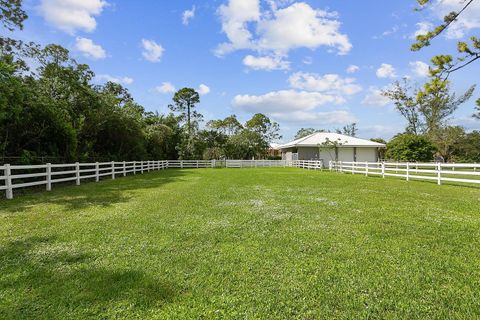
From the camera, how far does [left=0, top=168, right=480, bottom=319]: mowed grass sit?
2850mm

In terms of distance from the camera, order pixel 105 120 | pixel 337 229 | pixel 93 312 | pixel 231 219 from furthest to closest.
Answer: pixel 105 120 < pixel 231 219 < pixel 337 229 < pixel 93 312

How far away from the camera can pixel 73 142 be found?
1581 centimetres

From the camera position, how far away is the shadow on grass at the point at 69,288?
2842mm

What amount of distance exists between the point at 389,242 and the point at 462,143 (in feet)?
148

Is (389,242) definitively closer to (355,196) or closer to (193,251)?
(193,251)

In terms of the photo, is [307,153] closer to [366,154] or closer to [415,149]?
[366,154]

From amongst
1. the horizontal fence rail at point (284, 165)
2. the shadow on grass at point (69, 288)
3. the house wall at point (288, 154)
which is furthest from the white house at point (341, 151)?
the shadow on grass at point (69, 288)

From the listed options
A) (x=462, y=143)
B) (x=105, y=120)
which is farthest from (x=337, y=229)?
(x=462, y=143)

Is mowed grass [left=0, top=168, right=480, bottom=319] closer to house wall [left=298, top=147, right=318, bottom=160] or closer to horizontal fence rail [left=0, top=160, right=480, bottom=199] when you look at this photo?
horizontal fence rail [left=0, top=160, right=480, bottom=199]

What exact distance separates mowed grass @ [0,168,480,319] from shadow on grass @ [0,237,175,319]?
0.04 ft

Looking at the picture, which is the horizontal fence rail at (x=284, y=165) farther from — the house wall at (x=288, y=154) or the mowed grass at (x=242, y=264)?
the mowed grass at (x=242, y=264)

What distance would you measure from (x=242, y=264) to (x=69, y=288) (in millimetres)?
1850

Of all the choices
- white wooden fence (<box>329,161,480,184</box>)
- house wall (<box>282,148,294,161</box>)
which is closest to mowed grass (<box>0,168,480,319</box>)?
white wooden fence (<box>329,161,480,184</box>)

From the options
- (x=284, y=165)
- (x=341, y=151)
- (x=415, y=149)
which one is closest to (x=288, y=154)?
(x=284, y=165)
